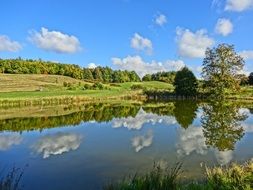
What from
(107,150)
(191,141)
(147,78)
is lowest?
(107,150)

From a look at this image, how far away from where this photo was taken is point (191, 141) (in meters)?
19.5

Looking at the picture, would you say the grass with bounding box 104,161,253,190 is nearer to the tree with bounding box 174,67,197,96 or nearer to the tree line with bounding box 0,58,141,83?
the tree with bounding box 174,67,197,96

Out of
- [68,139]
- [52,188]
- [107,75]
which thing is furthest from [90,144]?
[107,75]

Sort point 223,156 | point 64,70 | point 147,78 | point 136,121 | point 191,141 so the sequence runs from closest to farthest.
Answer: point 223,156, point 191,141, point 136,121, point 64,70, point 147,78

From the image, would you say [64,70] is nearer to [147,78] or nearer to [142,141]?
[147,78]

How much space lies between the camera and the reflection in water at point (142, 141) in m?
17.9

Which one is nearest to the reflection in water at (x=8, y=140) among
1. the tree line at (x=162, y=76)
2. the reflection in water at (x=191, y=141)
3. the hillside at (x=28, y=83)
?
the reflection in water at (x=191, y=141)

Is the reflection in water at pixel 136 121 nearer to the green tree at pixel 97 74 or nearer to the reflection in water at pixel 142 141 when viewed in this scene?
the reflection in water at pixel 142 141

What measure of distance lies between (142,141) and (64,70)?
289 feet

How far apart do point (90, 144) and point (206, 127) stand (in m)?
9.86

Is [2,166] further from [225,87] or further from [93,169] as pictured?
[225,87]

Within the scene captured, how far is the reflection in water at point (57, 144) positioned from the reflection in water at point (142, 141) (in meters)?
3.01

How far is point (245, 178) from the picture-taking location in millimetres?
9555

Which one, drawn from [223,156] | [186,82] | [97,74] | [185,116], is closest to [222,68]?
[186,82]
